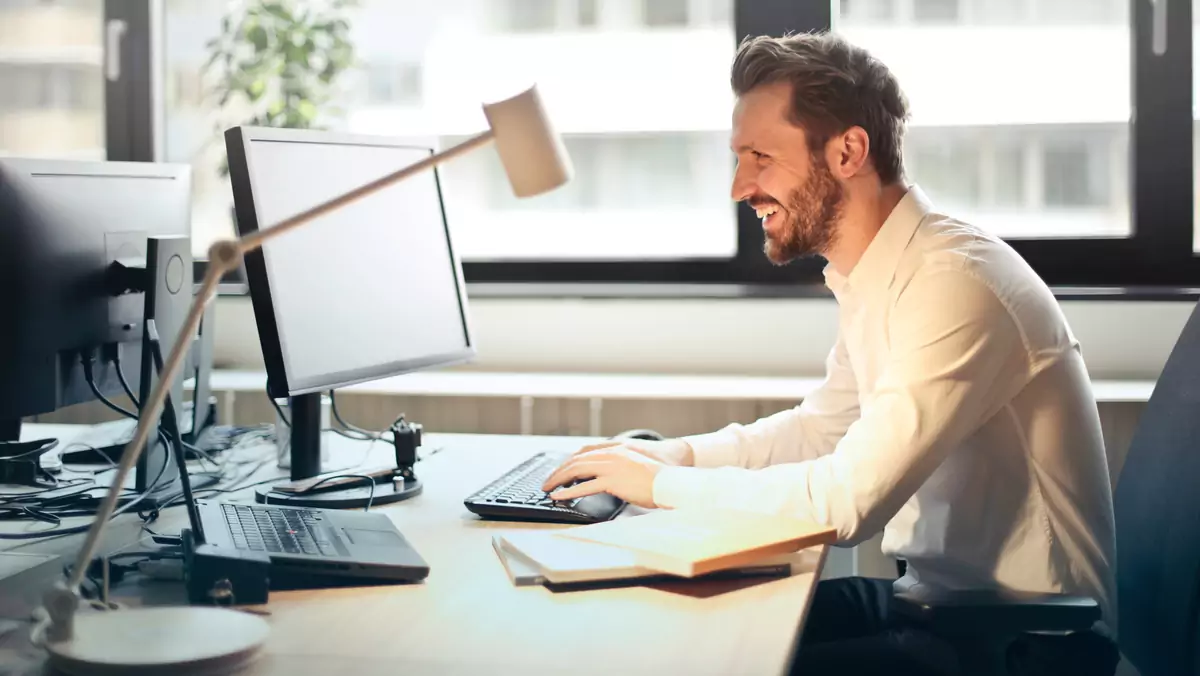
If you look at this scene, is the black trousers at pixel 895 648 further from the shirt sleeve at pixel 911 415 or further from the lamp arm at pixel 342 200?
the lamp arm at pixel 342 200

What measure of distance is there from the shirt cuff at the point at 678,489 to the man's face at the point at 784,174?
43 cm

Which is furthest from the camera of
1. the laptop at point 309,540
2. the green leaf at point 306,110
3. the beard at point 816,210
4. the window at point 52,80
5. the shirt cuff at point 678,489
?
the window at point 52,80

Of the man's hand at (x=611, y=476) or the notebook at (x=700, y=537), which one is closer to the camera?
the notebook at (x=700, y=537)

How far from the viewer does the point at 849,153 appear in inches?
66.4

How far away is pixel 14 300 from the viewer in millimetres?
1550

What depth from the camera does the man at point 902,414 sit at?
4.63ft

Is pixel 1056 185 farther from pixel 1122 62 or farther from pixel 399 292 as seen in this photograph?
pixel 399 292

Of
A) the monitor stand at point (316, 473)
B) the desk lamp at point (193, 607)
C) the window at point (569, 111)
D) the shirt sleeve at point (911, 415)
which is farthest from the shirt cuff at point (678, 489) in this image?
the window at point (569, 111)

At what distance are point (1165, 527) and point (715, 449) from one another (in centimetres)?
65

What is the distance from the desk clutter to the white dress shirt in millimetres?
87

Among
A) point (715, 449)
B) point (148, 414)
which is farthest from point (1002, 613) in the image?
point (148, 414)

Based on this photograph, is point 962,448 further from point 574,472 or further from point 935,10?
point 935,10

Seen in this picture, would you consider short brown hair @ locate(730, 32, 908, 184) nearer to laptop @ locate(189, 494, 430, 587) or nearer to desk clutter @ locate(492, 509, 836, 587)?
desk clutter @ locate(492, 509, 836, 587)

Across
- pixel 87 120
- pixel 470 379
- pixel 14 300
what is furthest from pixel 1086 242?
pixel 87 120
